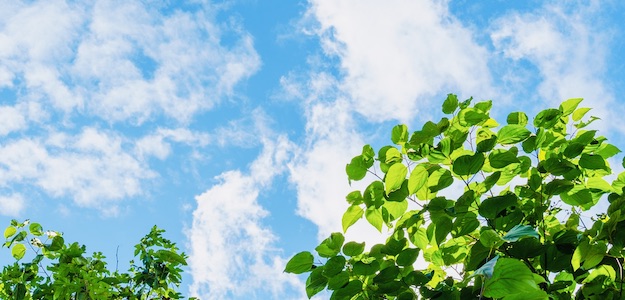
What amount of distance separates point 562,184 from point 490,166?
0.96ft

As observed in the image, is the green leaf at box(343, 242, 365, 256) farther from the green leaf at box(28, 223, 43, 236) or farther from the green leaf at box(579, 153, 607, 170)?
the green leaf at box(28, 223, 43, 236)

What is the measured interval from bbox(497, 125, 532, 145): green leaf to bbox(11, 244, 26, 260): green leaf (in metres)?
3.52

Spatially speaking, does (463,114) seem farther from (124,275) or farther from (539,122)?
(124,275)

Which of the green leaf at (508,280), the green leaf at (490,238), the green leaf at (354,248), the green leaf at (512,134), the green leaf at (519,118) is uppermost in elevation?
the green leaf at (519,118)

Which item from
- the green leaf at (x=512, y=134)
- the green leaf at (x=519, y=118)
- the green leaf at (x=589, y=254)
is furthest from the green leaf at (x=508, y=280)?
the green leaf at (x=519, y=118)

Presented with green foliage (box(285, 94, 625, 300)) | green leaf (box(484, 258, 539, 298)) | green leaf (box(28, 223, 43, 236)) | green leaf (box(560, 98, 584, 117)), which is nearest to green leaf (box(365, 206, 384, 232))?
green foliage (box(285, 94, 625, 300))

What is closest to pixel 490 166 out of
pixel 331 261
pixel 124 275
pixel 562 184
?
pixel 562 184

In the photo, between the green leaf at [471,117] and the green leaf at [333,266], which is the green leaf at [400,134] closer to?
the green leaf at [471,117]

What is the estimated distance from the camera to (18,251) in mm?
3979

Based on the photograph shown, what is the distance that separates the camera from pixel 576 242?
2.07 m

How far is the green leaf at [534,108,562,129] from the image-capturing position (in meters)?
2.32

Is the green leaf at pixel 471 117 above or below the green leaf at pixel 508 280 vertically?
above

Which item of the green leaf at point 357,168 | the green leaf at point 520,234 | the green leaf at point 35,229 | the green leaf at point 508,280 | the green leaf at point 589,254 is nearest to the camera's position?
the green leaf at point 508,280

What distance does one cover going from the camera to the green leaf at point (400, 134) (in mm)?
2422
